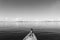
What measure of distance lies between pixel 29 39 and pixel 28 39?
1.86ft

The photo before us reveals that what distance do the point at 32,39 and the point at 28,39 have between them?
2173 mm

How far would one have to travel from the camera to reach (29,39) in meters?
39.9

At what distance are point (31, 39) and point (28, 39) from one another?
164cm

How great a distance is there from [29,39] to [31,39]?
1082 mm

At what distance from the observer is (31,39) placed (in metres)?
39.8

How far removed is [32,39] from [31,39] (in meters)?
0.55

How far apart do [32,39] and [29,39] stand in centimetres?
162

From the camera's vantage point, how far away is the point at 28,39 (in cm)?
4003

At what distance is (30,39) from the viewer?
131ft

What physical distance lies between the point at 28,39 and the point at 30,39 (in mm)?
1093

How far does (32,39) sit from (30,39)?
1.08m
